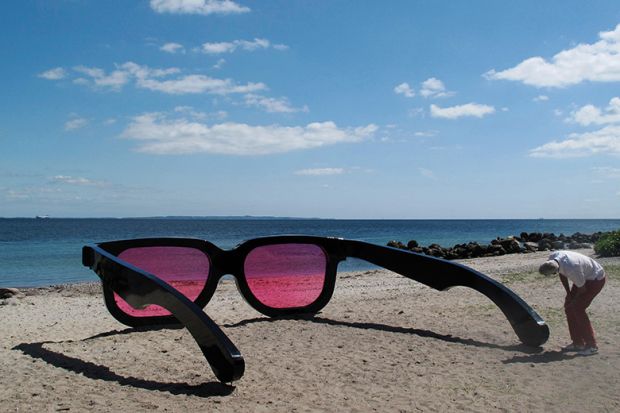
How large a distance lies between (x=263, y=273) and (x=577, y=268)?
3.56 meters

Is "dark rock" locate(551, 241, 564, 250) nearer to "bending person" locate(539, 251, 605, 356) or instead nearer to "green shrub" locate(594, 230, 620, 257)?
"green shrub" locate(594, 230, 620, 257)

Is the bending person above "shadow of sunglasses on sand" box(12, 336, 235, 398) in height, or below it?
above

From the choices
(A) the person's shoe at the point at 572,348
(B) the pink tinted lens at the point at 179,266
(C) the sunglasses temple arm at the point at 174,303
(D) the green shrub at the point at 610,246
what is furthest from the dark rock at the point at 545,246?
(C) the sunglasses temple arm at the point at 174,303

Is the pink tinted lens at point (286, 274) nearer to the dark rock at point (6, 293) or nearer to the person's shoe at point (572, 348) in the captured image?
the person's shoe at point (572, 348)

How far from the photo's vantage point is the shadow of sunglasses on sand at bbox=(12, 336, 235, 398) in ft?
14.9

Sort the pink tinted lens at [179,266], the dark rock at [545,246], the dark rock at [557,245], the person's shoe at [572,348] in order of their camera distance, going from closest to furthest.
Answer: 1. the person's shoe at [572,348]
2. the pink tinted lens at [179,266]
3. the dark rock at [557,245]
4. the dark rock at [545,246]

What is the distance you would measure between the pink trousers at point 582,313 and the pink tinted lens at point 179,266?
155 inches

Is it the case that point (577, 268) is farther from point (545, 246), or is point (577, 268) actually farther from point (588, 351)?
point (545, 246)

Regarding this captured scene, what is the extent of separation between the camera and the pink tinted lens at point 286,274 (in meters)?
7.24

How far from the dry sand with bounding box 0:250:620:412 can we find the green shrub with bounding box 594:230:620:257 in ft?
26.7

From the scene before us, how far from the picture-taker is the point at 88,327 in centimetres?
797

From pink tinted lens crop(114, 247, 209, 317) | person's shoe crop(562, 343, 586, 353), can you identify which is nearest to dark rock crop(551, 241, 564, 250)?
person's shoe crop(562, 343, 586, 353)

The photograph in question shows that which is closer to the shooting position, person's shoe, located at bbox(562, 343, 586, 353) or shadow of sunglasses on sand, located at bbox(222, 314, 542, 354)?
person's shoe, located at bbox(562, 343, 586, 353)

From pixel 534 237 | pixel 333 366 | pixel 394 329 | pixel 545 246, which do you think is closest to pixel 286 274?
pixel 394 329
